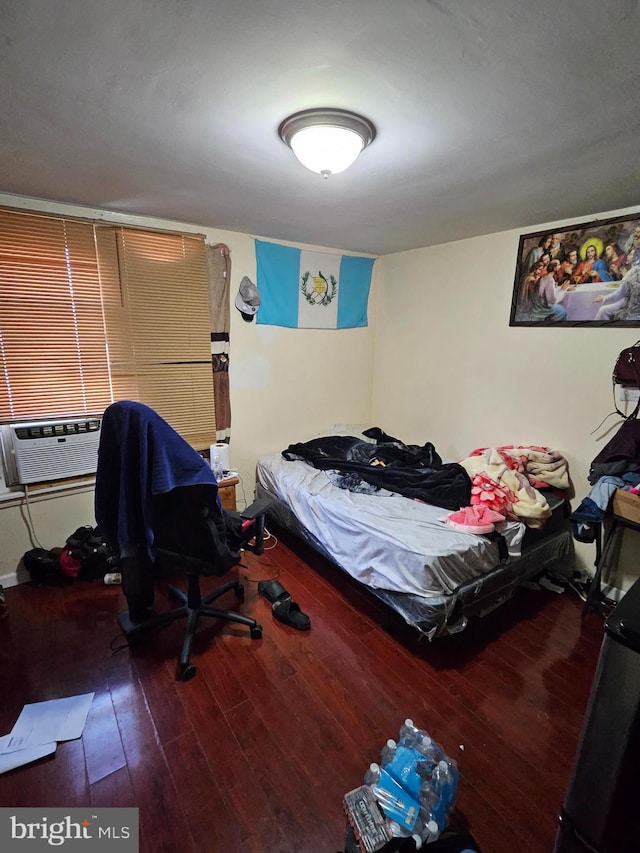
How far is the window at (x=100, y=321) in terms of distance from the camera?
89.0 inches

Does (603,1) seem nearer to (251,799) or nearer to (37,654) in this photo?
(251,799)

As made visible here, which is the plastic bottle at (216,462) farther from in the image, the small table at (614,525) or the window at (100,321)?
the small table at (614,525)

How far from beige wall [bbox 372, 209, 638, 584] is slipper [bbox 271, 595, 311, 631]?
191 cm

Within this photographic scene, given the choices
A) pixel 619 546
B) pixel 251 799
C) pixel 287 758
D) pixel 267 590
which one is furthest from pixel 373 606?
pixel 619 546

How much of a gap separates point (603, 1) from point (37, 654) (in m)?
3.19

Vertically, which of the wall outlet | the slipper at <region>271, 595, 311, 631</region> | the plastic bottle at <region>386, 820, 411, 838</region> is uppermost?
the wall outlet

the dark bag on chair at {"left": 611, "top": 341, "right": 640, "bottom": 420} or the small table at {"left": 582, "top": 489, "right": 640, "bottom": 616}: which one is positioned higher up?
the dark bag on chair at {"left": 611, "top": 341, "right": 640, "bottom": 420}

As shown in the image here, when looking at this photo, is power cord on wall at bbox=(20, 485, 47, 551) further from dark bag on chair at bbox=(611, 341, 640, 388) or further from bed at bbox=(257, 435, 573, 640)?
dark bag on chair at bbox=(611, 341, 640, 388)

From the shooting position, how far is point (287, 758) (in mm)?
1448

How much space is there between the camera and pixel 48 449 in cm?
238

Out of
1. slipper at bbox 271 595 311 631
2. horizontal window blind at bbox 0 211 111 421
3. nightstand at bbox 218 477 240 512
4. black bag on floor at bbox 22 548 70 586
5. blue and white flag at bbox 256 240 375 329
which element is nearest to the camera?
slipper at bbox 271 595 311 631

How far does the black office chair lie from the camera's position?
62.2 inches

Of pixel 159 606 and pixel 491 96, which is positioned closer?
pixel 491 96

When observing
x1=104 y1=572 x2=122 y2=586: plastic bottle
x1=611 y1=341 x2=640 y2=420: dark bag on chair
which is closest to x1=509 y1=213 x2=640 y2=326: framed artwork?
x1=611 y1=341 x2=640 y2=420: dark bag on chair
